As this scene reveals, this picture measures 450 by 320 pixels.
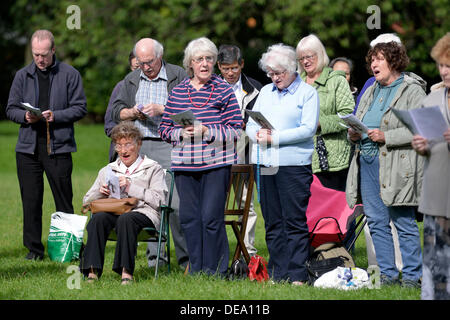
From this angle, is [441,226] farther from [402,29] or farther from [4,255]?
[402,29]

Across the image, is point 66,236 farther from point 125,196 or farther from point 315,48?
point 315,48

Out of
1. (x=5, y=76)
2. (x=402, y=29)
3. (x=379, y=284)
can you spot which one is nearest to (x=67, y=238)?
(x=379, y=284)

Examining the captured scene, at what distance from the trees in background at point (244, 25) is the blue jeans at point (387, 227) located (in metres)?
14.1

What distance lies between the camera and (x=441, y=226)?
524 cm

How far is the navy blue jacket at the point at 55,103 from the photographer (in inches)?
342

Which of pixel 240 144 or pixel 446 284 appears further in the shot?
pixel 240 144

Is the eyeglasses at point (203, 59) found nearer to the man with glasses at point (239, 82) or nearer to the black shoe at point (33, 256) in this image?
the man with glasses at point (239, 82)

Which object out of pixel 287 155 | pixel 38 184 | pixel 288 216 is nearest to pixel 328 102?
pixel 287 155

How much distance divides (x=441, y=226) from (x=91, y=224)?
3.13 meters

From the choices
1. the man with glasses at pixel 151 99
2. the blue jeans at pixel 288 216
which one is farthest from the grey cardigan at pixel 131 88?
the blue jeans at pixel 288 216

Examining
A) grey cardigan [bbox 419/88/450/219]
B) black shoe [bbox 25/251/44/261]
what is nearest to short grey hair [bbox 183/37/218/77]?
grey cardigan [bbox 419/88/450/219]

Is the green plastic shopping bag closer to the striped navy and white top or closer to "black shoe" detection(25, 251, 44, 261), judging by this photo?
"black shoe" detection(25, 251, 44, 261)

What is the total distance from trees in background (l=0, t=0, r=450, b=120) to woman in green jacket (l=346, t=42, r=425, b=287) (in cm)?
1391

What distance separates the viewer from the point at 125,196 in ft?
23.7
